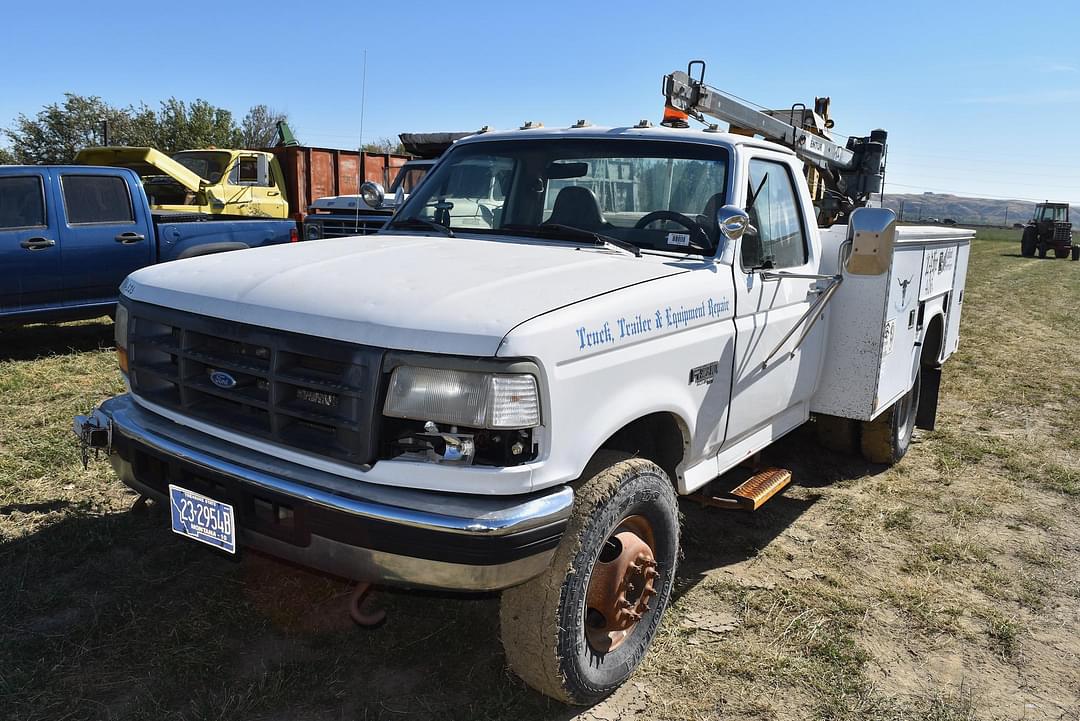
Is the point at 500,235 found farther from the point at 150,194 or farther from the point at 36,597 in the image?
the point at 150,194

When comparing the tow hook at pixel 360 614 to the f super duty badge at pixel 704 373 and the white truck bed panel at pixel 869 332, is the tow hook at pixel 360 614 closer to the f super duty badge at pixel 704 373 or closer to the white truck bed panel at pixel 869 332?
the f super duty badge at pixel 704 373

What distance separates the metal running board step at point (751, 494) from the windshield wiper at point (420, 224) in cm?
169

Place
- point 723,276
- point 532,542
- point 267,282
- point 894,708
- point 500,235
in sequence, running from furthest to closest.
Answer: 1. point 500,235
2. point 723,276
3. point 894,708
4. point 267,282
5. point 532,542

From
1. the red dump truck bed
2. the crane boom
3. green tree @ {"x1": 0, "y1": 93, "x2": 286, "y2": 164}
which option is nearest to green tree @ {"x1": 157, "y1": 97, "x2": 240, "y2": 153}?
green tree @ {"x1": 0, "y1": 93, "x2": 286, "y2": 164}

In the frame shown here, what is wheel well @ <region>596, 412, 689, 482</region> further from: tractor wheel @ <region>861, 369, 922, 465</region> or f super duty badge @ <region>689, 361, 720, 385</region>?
tractor wheel @ <region>861, 369, 922, 465</region>

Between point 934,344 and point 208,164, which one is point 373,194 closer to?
point 934,344

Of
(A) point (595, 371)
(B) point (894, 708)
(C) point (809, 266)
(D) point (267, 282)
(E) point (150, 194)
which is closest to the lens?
(A) point (595, 371)

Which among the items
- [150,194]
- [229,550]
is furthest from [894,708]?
[150,194]

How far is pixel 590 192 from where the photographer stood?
A: 148 inches

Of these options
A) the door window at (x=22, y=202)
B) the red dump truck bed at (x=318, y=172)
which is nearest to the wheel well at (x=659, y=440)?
the door window at (x=22, y=202)

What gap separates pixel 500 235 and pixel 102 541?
2.42 meters

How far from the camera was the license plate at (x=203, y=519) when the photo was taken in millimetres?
2605

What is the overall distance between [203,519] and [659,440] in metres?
1.68

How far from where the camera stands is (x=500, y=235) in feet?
12.3
